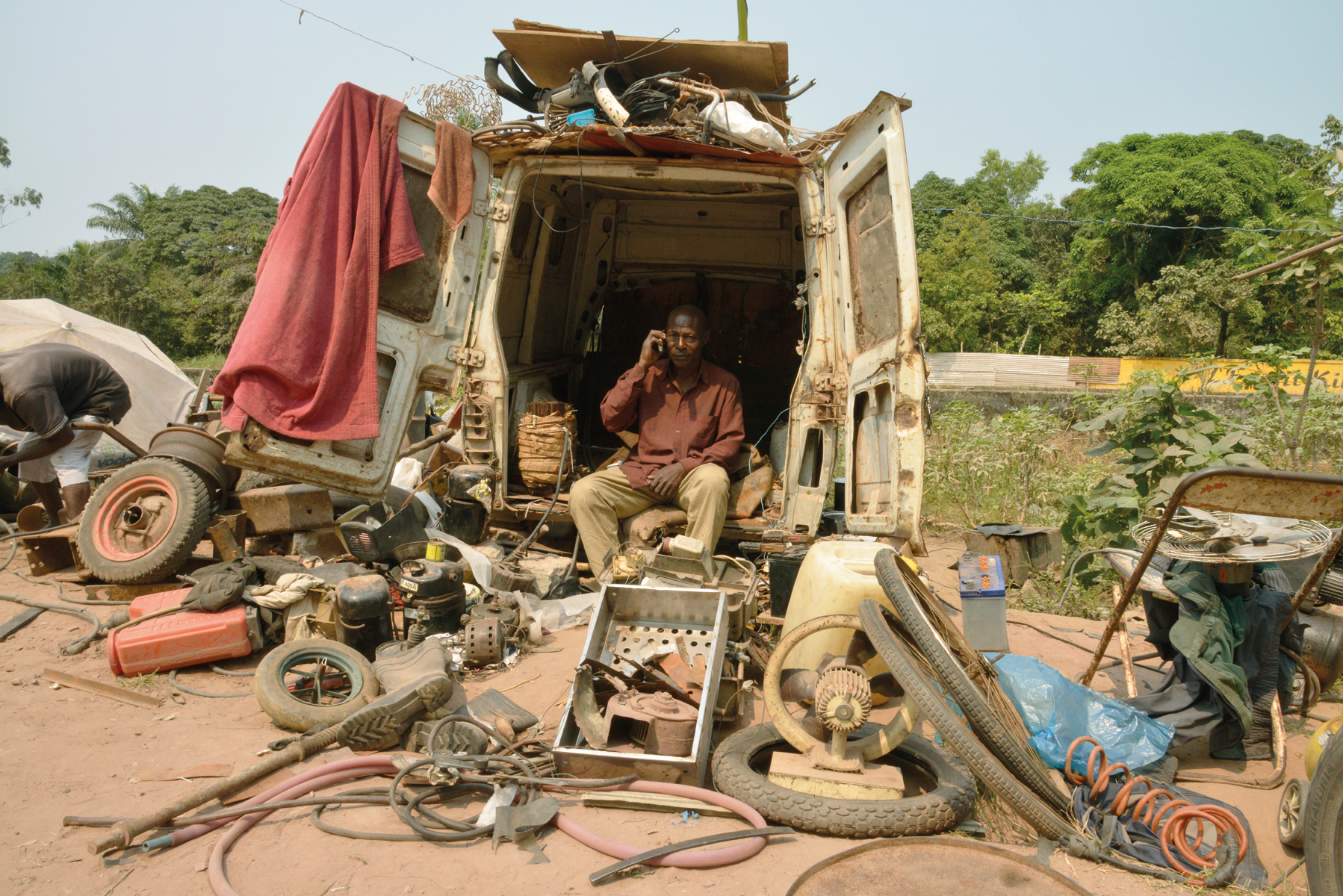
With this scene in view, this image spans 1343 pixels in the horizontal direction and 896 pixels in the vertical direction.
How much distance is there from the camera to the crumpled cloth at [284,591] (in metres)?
3.70

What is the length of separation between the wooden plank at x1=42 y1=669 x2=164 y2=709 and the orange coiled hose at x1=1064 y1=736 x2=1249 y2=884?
12.2ft

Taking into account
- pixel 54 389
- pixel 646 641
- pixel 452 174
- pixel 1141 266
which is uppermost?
pixel 1141 266

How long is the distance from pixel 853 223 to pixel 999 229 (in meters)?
35.1

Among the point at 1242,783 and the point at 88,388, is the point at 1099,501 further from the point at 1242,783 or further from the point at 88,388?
the point at 88,388

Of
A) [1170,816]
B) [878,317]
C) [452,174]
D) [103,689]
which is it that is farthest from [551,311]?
[1170,816]

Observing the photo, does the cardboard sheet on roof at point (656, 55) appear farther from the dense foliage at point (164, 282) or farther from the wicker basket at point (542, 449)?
the dense foliage at point (164, 282)

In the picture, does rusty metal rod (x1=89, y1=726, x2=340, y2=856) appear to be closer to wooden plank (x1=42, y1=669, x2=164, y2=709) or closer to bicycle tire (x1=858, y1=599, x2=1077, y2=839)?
wooden plank (x1=42, y1=669, x2=164, y2=709)

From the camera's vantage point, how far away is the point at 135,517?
4.41 meters

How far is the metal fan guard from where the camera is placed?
2881 millimetres

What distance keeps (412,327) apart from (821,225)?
8.33 feet

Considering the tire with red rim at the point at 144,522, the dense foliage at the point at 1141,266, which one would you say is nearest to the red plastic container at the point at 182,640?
the tire with red rim at the point at 144,522

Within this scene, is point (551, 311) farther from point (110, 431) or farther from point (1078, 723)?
point (1078, 723)

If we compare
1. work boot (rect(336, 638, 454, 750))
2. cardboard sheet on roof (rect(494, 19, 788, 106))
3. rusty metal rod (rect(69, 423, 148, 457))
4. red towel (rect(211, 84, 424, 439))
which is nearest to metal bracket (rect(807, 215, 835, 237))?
cardboard sheet on roof (rect(494, 19, 788, 106))

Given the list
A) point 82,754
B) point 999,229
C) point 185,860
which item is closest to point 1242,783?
point 185,860
